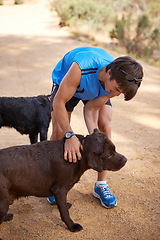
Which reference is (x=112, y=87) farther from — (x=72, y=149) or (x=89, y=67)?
(x=72, y=149)

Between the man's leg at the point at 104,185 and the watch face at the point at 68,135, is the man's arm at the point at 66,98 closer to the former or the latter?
the watch face at the point at 68,135

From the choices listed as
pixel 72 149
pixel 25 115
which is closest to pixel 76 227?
pixel 72 149

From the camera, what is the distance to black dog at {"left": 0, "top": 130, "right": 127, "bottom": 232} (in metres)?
2.79

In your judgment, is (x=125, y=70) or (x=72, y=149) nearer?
(x=125, y=70)

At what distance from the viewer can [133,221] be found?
10.7 ft

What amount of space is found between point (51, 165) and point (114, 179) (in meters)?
1.49

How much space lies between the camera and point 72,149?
2.88 m

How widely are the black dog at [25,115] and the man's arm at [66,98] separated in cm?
182

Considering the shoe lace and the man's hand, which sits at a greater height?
the man's hand

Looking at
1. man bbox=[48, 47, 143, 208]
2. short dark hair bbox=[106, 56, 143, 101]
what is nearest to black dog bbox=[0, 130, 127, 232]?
man bbox=[48, 47, 143, 208]

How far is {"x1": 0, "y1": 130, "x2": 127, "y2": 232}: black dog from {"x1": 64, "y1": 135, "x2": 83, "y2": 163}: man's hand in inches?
2.4

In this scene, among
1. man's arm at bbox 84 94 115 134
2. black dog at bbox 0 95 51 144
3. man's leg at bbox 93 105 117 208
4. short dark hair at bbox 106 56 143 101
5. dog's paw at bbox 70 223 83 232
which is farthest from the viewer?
black dog at bbox 0 95 51 144

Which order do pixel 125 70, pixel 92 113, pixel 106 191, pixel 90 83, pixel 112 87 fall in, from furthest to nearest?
pixel 106 191 < pixel 92 113 < pixel 90 83 < pixel 112 87 < pixel 125 70

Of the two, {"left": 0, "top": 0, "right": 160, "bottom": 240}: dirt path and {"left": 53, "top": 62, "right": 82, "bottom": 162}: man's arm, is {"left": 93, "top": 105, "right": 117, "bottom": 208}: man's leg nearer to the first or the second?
{"left": 0, "top": 0, "right": 160, "bottom": 240}: dirt path
